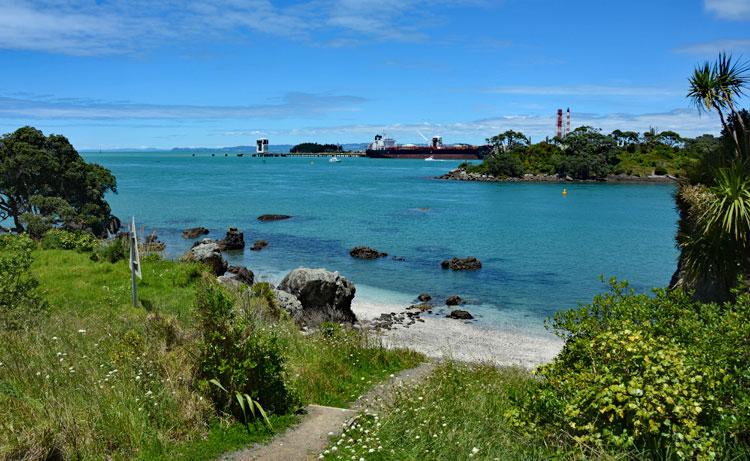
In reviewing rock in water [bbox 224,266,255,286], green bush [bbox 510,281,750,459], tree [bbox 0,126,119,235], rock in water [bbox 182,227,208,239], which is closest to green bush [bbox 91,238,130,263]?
rock in water [bbox 224,266,255,286]

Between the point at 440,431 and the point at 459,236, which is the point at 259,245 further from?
the point at 440,431

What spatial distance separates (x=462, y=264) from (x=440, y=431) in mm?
30066

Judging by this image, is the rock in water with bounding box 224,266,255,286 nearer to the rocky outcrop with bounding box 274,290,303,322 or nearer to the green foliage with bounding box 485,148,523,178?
the rocky outcrop with bounding box 274,290,303,322

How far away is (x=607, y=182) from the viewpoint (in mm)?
123500

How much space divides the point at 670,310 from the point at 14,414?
9.58 m

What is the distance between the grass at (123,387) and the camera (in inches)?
304

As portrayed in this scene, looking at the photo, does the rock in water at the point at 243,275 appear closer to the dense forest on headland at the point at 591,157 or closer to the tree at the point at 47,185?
the tree at the point at 47,185

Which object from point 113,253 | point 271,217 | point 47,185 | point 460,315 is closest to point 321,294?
point 460,315

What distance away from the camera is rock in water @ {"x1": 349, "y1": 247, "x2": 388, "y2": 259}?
41719mm

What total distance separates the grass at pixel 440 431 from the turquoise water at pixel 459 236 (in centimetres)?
1711

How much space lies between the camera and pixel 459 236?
52.2 metres

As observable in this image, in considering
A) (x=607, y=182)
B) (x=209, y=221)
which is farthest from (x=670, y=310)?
(x=607, y=182)

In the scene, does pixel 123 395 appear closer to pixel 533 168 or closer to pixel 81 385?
pixel 81 385

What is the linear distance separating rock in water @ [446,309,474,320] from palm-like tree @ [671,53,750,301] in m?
12.0
